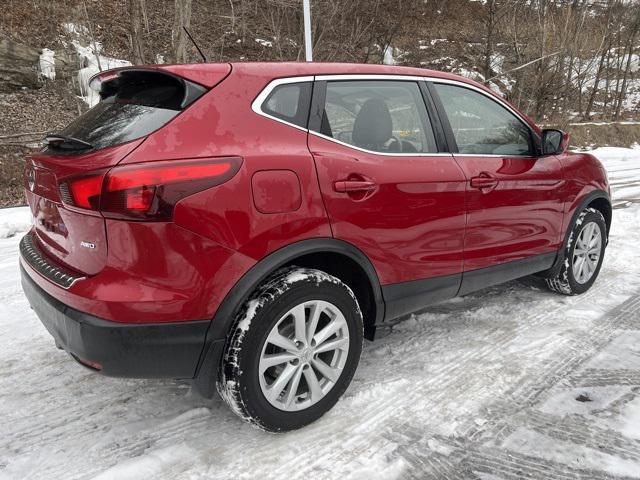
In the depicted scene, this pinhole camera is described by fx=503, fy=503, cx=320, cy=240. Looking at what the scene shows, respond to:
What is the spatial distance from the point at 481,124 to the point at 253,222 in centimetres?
193

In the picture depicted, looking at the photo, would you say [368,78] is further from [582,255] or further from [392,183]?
[582,255]

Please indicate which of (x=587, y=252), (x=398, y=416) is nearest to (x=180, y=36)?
(x=587, y=252)

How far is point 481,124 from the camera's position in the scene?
10.9 ft

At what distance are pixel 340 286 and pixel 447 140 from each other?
120 centimetres

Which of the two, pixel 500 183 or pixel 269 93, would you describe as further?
pixel 500 183

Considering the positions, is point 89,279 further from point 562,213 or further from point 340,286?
point 562,213

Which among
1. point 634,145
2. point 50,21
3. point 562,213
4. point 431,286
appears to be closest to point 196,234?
point 431,286

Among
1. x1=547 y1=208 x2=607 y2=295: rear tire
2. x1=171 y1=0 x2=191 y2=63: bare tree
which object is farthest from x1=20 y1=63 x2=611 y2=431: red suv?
x1=171 y1=0 x2=191 y2=63: bare tree

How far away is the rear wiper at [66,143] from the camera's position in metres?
2.15

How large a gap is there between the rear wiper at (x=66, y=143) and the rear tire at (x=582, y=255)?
3.48 meters

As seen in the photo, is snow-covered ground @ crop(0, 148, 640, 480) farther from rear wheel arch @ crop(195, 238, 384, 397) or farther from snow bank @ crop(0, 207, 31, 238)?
snow bank @ crop(0, 207, 31, 238)

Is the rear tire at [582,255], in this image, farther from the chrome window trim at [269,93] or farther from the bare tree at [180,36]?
the bare tree at [180,36]

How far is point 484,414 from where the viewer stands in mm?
2512

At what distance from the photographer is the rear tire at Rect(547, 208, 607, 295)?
3984mm
